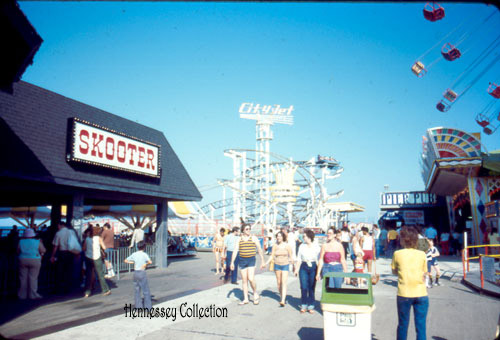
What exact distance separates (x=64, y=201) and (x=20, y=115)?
328 centimetres

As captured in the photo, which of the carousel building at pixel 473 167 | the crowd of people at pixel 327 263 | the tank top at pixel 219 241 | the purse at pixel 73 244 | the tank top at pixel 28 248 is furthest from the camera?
the carousel building at pixel 473 167

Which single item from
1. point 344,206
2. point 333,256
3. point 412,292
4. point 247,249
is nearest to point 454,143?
point 333,256

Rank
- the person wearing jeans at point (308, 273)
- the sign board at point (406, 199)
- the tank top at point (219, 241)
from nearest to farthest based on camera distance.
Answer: the person wearing jeans at point (308, 273), the tank top at point (219, 241), the sign board at point (406, 199)

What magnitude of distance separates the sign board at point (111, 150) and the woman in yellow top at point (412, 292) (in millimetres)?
9950

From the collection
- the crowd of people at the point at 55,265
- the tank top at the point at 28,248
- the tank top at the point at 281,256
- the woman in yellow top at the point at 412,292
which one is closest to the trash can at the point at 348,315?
the woman in yellow top at the point at 412,292

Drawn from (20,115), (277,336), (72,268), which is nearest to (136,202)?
(72,268)

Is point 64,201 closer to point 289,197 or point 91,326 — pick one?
point 91,326

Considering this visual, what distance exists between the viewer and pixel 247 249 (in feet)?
30.8

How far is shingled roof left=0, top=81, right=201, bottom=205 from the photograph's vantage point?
10.3 meters

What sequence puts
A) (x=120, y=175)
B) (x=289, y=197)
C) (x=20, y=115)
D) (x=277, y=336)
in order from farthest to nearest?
(x=289, y=197)
(x=120, y=175)
(x=20, y=115)
(x=277, y=336)

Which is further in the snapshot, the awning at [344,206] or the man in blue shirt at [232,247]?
the awning at [344,206]

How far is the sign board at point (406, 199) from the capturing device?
38.4 metres

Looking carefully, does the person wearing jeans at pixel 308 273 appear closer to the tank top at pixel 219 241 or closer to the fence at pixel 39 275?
the tank top at pixel 219 241

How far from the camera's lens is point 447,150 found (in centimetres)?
2156
